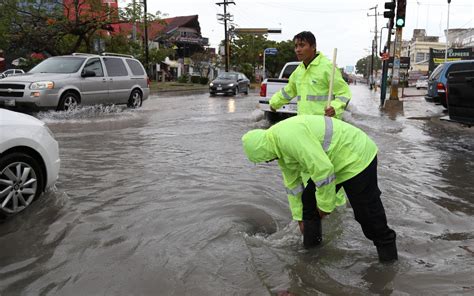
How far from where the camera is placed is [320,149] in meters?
3.08

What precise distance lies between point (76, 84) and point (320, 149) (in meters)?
10.8

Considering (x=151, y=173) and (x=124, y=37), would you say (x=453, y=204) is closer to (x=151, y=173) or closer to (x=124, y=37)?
(x=151, y=173)

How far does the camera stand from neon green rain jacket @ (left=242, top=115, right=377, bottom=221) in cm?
307

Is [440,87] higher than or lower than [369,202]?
higher

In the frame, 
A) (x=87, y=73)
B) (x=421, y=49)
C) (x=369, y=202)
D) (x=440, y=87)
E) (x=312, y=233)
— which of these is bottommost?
(x=312, y=233)

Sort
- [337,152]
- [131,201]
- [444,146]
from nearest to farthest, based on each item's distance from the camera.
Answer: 1. [337,152]
2. [131,201]
3. [444,146]

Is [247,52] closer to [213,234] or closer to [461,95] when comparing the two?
[461,95]

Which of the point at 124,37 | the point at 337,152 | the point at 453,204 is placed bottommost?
the point at 453,204

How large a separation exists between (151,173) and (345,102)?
2.99 metres

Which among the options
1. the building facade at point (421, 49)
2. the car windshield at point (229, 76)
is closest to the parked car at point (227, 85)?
the car windshield at point (229, 76)

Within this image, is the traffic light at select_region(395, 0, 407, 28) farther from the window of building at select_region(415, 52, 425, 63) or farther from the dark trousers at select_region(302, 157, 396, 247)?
the window of building at select_region(415, 52, 425, 63)

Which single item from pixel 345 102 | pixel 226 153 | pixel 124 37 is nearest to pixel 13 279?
pixel 345 102

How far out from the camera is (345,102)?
183 inches

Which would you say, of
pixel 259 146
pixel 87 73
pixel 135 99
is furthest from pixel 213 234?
pixel 135 99
